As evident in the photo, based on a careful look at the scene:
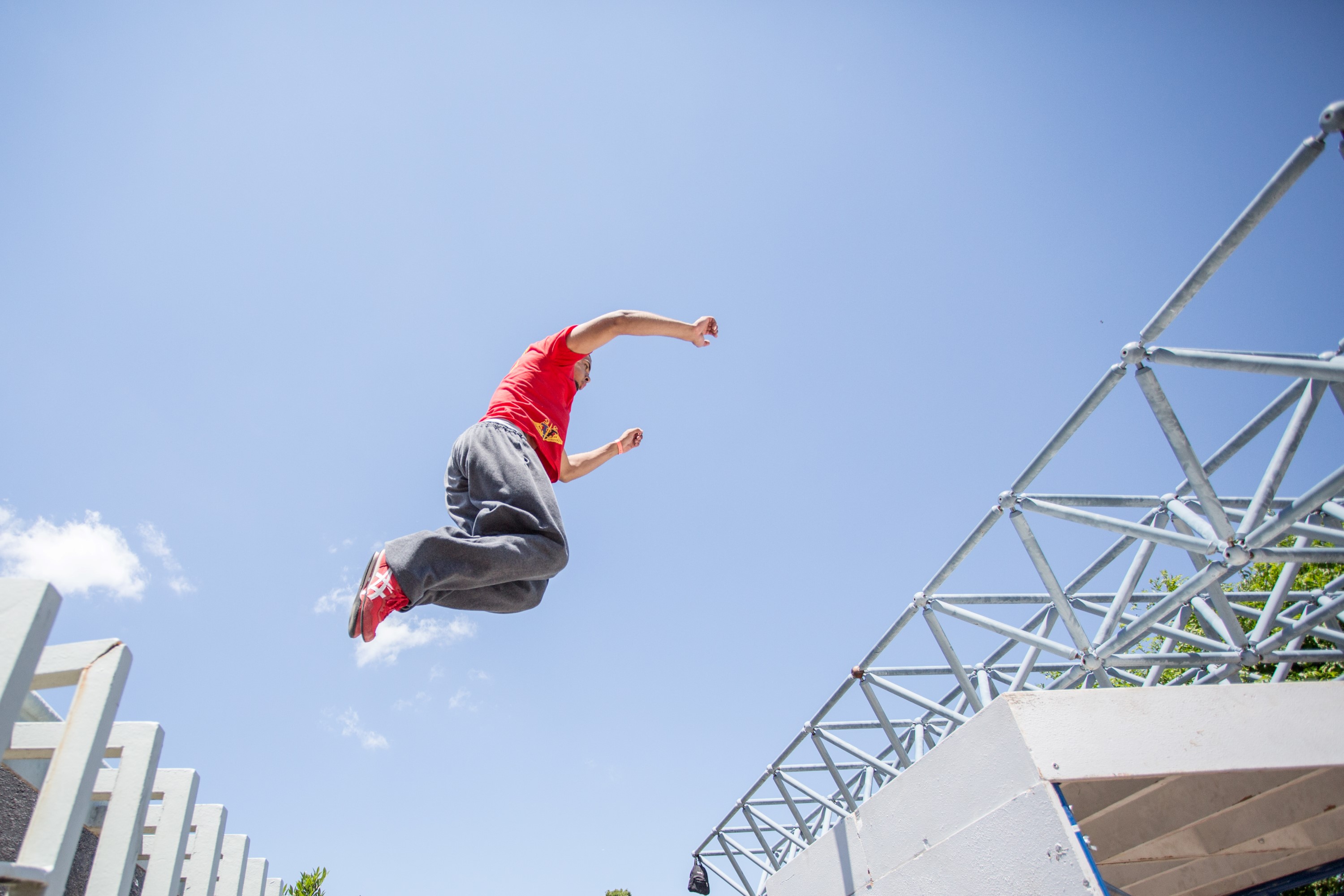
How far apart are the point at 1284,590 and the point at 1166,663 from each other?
78 centimetres

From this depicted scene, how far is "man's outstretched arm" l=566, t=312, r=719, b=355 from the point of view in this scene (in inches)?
144

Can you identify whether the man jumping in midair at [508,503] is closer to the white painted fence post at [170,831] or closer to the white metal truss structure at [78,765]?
the white metal truss structure at [78,765]

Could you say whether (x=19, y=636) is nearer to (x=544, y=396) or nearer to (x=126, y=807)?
(x=126, y=807)

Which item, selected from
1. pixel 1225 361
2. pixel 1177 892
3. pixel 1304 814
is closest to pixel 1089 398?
pixel 1225 361

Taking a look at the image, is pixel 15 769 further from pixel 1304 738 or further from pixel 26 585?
pixel 1304 738

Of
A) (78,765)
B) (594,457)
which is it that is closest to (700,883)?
(594,457)

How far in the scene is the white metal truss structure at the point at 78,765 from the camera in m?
1.60

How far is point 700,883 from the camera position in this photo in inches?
424

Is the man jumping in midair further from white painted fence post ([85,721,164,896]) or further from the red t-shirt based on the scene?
white painted fence post ([85,721,164,896])

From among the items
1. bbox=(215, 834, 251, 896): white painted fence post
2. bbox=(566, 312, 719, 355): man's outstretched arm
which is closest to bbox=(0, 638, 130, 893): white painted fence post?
bbox=(566, 312, 719, 355): man's outstretched arm

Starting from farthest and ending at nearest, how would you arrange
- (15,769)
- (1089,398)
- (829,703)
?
(829,703) → (1089,398) → (15,769)

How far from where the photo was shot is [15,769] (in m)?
2.56

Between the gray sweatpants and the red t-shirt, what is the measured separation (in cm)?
14

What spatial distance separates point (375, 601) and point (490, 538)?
0.52 meters
